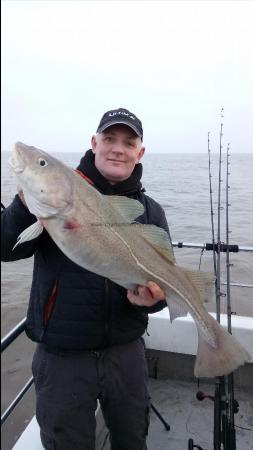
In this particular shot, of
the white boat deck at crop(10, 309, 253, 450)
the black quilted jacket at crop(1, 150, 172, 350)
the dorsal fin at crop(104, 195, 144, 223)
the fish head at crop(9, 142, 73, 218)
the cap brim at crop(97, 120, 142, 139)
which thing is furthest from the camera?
the white boat deck at crop(10, 309, 253, 450)

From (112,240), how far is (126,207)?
219mm

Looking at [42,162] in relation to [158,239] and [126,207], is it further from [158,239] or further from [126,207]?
[158,239]

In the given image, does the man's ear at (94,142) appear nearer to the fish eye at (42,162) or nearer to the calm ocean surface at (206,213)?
the fish eye at (42,162)

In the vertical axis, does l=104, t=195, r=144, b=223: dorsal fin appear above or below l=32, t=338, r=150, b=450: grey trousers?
above

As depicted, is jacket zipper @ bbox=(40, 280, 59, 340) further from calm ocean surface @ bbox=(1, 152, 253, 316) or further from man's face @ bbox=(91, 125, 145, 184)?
calm ocean surface @ bbox=(1, 152, 253, 316)

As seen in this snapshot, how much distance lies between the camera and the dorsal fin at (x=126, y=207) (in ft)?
6.62

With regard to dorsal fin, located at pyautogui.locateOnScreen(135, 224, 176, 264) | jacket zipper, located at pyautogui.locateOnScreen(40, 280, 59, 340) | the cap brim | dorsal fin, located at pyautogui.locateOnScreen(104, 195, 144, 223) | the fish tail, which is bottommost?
the fish tail

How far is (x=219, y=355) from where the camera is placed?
7.18 ft

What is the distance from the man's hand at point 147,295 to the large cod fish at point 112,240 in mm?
33

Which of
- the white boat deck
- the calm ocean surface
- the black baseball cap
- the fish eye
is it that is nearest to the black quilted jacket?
the fish eye

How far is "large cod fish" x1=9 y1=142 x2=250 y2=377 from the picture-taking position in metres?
1.82

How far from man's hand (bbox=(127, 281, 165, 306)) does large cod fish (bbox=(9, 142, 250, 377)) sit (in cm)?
3

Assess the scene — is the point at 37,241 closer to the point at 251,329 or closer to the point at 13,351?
the point at 251,329

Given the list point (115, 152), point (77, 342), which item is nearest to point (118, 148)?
point (115, 152)
